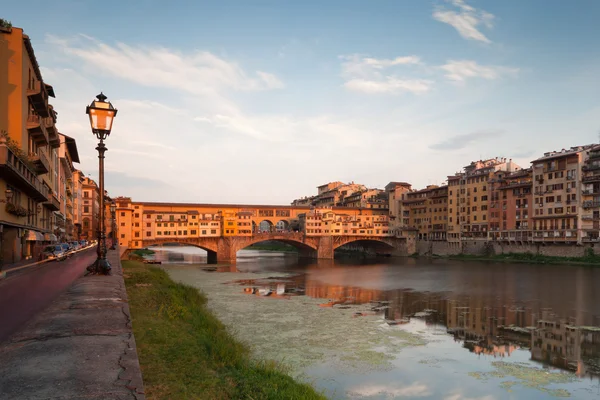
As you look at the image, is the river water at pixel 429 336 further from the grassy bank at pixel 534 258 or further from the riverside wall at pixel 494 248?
the riverside wall at pixel 494 248

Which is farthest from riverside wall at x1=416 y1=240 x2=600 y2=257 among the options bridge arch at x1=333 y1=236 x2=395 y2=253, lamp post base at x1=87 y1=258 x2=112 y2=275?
lamp post base at x1=87 y1=258 x2=112 y2=275

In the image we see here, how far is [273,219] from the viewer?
96875 mm

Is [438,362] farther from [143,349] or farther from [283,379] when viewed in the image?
[143,349]

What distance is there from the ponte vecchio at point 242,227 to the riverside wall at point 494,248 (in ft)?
→ 15.4

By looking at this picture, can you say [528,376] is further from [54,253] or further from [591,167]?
[591,167]

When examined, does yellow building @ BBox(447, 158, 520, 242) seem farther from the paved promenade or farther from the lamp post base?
the paved promenade

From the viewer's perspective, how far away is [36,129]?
92.0ft

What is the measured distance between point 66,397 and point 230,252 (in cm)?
7836

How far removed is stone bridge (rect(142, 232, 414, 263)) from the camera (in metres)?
79.0

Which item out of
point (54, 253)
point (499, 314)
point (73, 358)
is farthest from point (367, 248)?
point (73, 358)

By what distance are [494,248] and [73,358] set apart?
82523 mm

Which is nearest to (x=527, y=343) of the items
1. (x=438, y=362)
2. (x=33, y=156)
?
(x=438, y=362)

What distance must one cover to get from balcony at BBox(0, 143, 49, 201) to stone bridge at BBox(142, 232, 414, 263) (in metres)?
47.9

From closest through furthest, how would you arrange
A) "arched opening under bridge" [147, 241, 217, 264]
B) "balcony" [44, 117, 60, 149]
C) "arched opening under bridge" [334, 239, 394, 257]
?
"balcony" [44, 117, 60, 149], "arched opening under bridge" [147, 241, 217, 264], "arched opening under bridge" [334, 239, 394, 257]
